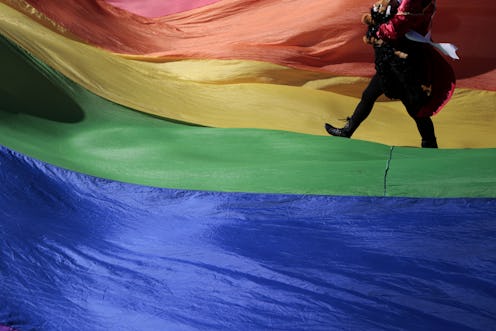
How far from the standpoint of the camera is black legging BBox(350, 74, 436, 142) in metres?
3.50

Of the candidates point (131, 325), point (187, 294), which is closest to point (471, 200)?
point (187, 294)

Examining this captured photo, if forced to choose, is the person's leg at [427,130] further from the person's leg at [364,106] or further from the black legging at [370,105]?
the person's leg at [364,106]

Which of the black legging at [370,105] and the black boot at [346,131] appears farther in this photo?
the black boot at [346,131]

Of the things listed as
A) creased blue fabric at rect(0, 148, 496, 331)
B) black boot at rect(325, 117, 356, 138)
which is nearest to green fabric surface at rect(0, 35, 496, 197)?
creased blue fabric at rect(0, 148, 496, 331)

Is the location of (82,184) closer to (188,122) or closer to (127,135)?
(127,135)

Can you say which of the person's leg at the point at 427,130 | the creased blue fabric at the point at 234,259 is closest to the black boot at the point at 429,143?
→ the person's leg at the point at 427,130

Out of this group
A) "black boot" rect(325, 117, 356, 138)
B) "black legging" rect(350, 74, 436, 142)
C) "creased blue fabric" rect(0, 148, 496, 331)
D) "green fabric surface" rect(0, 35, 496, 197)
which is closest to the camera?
"creased blue fabric" rect(0, 148, 496, 331)

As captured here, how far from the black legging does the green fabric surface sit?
22cm

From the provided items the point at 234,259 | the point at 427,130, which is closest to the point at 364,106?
the point at 427,130

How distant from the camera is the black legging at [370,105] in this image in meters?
3.50

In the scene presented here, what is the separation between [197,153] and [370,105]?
0.83 metres

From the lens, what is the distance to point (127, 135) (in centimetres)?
345

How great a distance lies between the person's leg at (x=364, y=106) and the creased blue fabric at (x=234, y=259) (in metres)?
1.14

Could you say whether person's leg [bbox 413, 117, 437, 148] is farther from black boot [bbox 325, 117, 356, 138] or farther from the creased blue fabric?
the creased blue fabric
